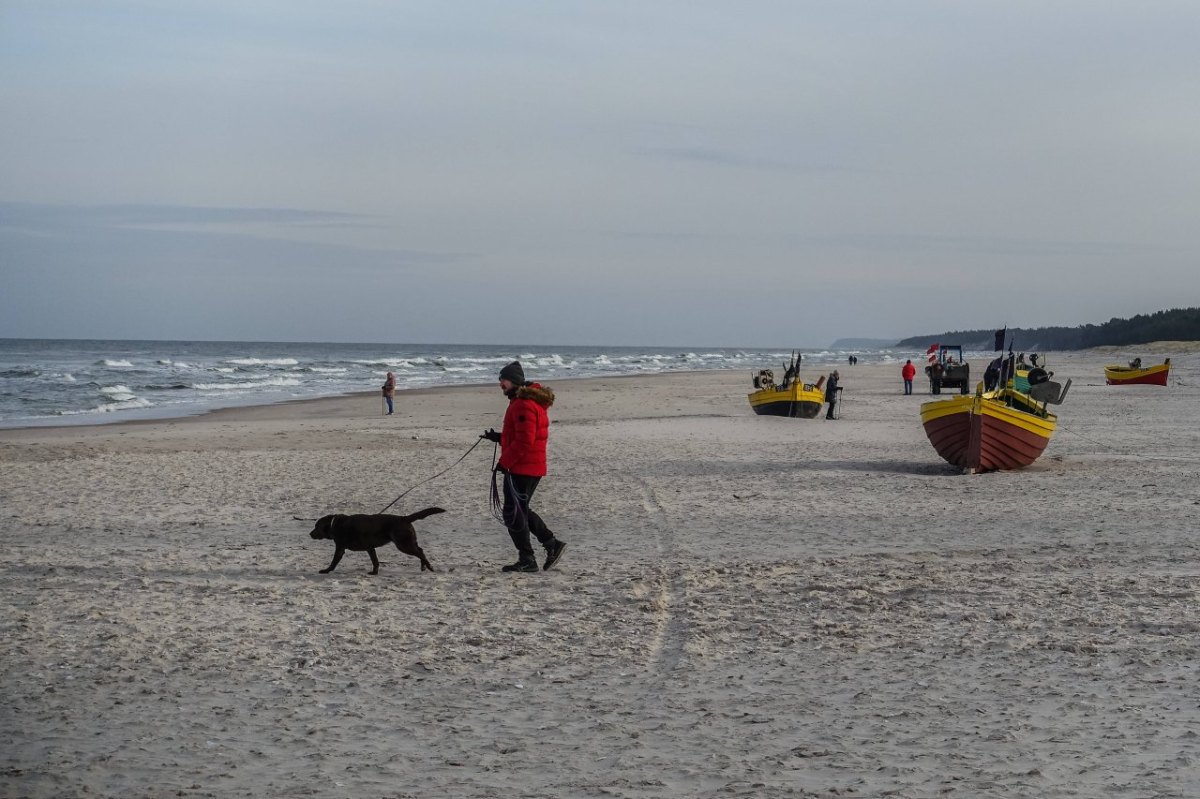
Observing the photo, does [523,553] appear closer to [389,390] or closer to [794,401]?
[794,401]

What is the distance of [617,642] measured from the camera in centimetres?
703

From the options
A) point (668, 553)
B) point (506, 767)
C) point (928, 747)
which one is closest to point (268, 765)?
point (506, 767)

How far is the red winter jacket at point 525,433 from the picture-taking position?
8.82 metres

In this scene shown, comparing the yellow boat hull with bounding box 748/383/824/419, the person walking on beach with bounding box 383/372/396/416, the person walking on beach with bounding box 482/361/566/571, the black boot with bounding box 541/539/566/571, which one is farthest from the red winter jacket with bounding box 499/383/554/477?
the person walking on beach with bounding box 383/372/396/416

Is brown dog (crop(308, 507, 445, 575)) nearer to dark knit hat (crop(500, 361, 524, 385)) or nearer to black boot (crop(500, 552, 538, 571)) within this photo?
black boot (crop(500, 552, 538, 571))

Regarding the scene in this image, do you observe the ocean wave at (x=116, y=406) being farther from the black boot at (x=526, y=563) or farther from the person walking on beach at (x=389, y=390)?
the black boot at (x=526, y=563)

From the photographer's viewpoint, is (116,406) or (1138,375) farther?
(1138,375)

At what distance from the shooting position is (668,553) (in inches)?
397

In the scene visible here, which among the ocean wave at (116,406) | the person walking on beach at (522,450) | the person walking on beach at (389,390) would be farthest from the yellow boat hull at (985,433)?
the ocean wave at (116,406)

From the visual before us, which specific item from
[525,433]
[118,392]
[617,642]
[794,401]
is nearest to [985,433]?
[525,433]

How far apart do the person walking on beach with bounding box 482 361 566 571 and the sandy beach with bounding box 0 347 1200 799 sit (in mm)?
382

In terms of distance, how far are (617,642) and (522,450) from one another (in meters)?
2.24

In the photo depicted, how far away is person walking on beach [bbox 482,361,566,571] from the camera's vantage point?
348 inches

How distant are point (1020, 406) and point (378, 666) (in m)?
14.4
